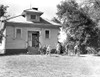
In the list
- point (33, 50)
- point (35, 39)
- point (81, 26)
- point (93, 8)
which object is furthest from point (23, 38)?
point (93, 8)

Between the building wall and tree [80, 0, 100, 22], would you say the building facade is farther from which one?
tree [80, 0, 100, 22]

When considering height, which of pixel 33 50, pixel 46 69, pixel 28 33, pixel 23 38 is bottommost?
pixel 46 69

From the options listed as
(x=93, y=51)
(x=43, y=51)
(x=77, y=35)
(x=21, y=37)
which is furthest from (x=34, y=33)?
(x=93, y=51)

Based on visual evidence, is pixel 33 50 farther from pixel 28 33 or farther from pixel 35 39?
pixel 28 33

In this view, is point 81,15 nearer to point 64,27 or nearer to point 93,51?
point 64,27

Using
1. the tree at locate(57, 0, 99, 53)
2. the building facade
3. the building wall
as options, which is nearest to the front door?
the building facade

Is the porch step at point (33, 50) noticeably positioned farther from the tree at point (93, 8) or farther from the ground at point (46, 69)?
the tree at point (93, 8)

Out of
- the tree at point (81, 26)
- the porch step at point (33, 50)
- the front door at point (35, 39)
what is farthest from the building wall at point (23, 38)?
the tree at point (81, 26)

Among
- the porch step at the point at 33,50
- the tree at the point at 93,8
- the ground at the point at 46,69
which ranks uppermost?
the tree at the point at 93,8

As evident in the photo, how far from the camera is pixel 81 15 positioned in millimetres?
30219

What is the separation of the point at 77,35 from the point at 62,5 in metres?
6.75

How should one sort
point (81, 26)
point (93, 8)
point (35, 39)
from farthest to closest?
1. point (93, 8)
2. point (81, 26)
3. point (35, 39)

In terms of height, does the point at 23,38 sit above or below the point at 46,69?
above

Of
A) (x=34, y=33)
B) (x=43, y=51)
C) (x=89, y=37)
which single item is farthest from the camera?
(x=89, y=37)
